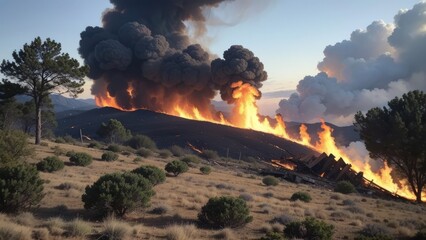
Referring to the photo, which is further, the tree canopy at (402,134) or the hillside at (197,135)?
the hillside at (197,135)

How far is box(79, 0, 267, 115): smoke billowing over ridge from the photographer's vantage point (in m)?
87.7

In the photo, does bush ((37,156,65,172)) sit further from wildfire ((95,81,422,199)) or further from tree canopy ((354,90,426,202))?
wildfire ((95,81,422,199))

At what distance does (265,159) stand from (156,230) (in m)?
48.6

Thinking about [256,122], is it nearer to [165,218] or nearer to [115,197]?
[165,218]

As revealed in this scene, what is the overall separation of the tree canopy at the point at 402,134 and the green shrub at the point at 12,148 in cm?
3182

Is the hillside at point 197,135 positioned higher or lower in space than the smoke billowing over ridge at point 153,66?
lower

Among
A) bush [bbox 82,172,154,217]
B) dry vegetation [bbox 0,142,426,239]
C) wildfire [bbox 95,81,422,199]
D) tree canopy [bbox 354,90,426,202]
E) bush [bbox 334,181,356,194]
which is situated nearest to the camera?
dry vegetation [bbox 0,142,426,239]

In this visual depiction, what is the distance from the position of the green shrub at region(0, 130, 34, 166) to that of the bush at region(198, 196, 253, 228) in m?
10.8

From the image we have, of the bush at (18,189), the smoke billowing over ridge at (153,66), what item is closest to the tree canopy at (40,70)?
the bush at (18,189)

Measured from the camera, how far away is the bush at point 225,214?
571 inches

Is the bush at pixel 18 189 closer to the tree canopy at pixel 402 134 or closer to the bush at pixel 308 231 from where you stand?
the bush at pixel 308 231

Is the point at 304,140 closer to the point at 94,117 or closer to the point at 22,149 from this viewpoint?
the point at 94,117

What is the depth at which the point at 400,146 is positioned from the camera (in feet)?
122

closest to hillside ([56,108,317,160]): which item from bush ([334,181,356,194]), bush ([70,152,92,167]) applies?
bush ([334,181,356,194])
